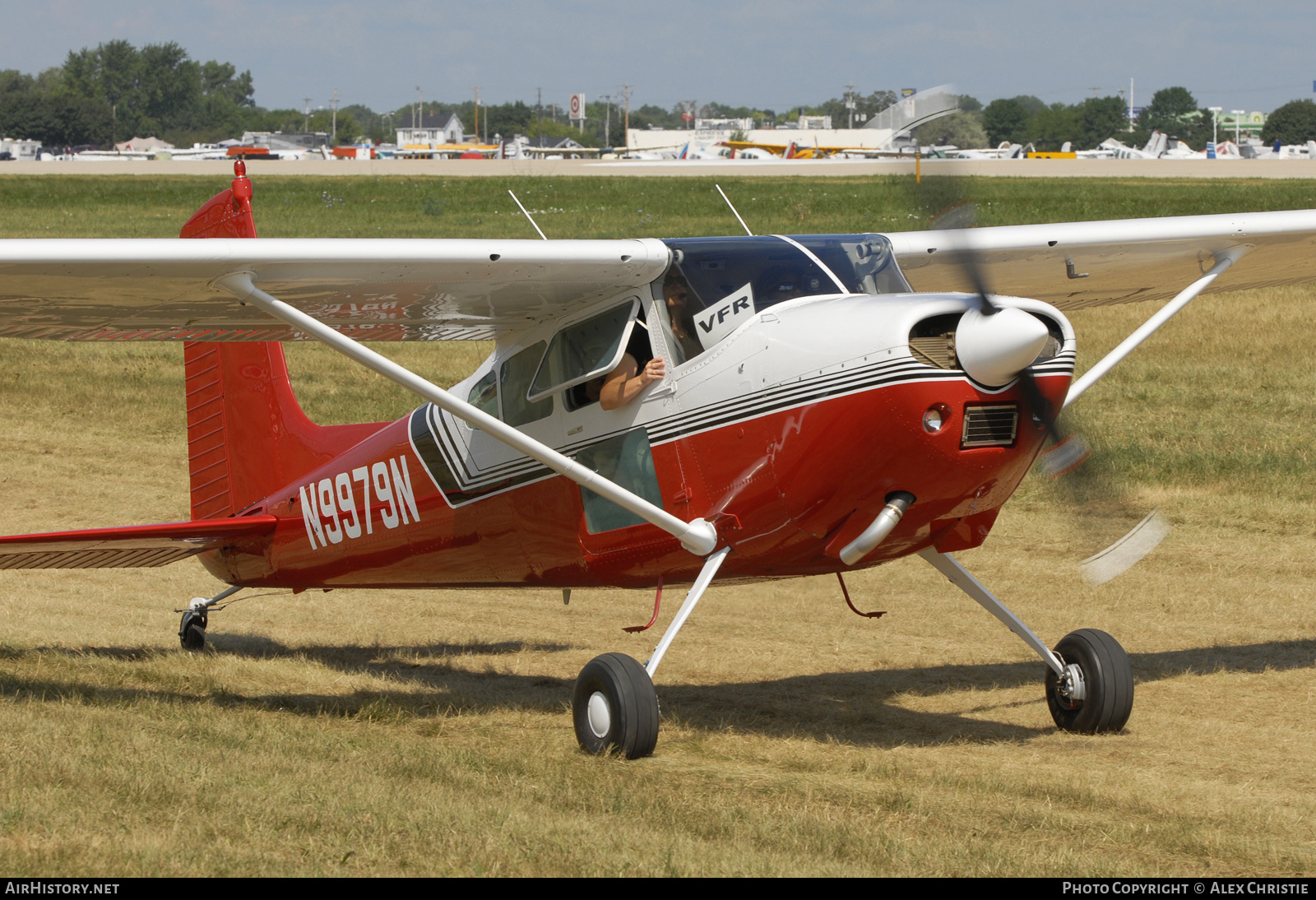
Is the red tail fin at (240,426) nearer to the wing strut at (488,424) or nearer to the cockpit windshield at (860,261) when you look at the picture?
the wing strut at (488,424)

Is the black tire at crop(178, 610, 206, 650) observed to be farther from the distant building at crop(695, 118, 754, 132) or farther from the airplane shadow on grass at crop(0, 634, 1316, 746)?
the distant building at crop(695, 118, 754, 132)

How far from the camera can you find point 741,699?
28.5 feet

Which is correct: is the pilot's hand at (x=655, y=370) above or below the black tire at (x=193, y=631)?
above

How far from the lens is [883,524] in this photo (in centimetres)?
663

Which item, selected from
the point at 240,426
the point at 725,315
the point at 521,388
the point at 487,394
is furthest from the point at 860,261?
the point at 240,426

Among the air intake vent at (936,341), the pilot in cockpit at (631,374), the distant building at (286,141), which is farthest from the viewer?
the distant building at (286,141)

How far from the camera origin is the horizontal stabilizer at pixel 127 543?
323 inches

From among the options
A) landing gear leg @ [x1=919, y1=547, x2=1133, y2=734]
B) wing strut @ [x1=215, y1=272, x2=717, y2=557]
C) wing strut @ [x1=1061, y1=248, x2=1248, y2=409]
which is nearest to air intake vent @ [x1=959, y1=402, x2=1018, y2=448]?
wing strut @ [x1=1061, y1=248, x2=1248, y2=409]

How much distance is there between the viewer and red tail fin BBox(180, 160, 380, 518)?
1005 centimetres

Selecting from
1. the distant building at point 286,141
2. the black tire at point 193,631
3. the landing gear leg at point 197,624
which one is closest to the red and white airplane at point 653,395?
the landing gear leg at point 197,624

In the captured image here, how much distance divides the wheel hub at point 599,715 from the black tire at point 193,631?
4284 millimetres

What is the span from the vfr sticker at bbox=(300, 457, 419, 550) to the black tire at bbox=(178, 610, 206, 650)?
1.32 metres

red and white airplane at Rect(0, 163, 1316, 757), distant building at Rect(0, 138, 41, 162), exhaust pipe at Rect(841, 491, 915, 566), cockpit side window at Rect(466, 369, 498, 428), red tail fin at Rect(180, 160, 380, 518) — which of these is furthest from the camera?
distant building at Rect(0, 138, 41, 162)

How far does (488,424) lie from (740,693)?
2672 mm
